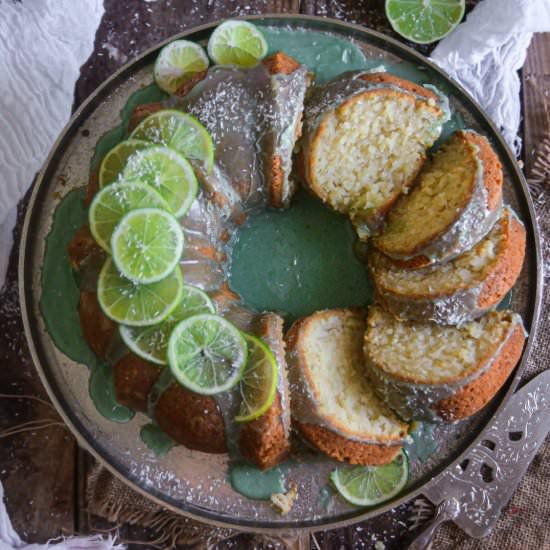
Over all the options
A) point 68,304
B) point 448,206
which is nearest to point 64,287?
point 68,304

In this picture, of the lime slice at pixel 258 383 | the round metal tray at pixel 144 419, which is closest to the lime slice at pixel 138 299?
the lime slice at pixel 258 383

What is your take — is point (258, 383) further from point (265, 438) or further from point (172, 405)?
point (172, 405)

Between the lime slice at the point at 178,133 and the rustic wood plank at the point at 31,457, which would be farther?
the rustic wood plank at the point at 31,457

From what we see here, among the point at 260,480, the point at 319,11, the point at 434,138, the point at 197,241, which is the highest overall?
the point at 319,11

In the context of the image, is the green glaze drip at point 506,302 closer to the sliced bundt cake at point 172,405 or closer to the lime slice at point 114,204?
the sliced bundt cake at point 172,405

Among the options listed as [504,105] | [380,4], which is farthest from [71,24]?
[504,105]

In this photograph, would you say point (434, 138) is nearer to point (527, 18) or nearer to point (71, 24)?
point (527, 18)
